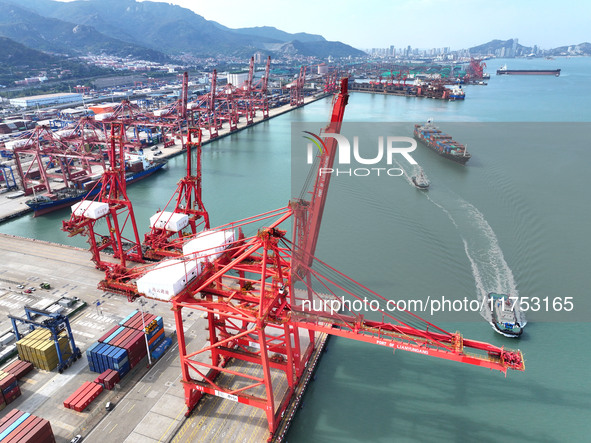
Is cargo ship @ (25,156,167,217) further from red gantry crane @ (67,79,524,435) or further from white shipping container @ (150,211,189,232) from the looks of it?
red gantry crane @ (67,79,524,435)

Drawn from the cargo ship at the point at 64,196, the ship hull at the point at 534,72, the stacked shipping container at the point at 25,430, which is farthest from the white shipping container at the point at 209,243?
the ship hull at the point at 534,72

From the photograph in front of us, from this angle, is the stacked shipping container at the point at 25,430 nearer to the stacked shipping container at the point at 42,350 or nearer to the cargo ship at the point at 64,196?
the stacked shipping container at the point at 42,350

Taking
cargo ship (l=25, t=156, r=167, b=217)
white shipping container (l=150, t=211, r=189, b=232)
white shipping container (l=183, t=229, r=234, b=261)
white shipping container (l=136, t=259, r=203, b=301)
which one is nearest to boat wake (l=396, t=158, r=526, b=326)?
white shipping container (l=183, t=229, r=234, b=261)

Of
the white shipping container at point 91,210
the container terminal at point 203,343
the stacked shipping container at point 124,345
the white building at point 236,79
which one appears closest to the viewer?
the container terminal at point 203,343

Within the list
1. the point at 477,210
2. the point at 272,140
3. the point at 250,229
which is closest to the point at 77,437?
the point at 250,229

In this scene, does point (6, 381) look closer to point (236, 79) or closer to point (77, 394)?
point (77, 394)

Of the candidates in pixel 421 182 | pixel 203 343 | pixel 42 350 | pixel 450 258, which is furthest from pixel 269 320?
pixel 421 182
